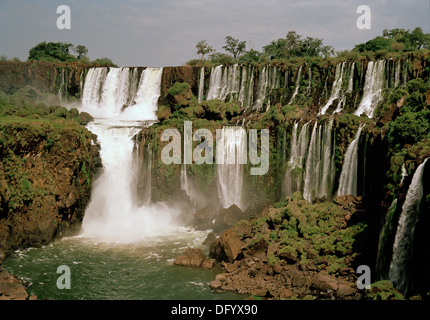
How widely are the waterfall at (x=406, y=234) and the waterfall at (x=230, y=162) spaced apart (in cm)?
1306

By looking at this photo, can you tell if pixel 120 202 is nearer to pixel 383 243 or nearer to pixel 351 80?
pixel 383 243

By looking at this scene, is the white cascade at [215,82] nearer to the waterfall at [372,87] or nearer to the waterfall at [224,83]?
the waterfall at [224,83]

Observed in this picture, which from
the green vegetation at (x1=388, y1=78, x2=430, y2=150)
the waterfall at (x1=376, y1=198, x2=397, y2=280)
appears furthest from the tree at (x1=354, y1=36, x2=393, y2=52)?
the waterfall at (x1=376, y1=198, x2=397, y2=280)

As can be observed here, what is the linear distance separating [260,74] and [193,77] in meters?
5.90

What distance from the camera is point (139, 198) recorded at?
26.8 metres

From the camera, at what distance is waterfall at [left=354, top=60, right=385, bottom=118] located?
2741 centimetres

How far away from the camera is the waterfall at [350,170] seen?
21.5 m

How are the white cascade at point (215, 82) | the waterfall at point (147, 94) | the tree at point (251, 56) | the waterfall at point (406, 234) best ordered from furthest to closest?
1. the tree at point (251, 56)
2. the waterfall at point (147, 94)
3. the white cascade at point (215, 82)
4. the waterfall at point (406, 234)

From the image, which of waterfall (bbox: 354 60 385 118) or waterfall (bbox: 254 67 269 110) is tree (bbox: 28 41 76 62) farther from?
waterfall (bbox: 354 60 385 118)

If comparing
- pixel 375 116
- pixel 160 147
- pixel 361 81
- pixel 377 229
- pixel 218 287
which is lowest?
pixel 218 287

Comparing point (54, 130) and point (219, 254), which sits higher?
point (54, 130)

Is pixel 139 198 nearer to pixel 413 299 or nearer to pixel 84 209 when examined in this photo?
pixel 84 209

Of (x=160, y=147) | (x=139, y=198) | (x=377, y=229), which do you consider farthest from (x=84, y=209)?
(x=377, y=229)

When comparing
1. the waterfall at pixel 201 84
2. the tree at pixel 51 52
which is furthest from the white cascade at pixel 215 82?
the tree at pixel 51 52
